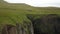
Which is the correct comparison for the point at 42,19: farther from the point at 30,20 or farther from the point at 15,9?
the point at 15,9

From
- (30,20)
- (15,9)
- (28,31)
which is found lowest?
(28,31)

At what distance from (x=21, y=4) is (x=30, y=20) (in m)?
0.24

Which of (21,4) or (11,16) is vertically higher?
(21,4)

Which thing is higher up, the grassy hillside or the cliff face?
the grassy hillside

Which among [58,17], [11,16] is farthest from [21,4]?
[58,17]

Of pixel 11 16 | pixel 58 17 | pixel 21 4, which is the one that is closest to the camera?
pixel 21 4

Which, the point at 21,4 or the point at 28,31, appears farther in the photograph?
the point at 28,31

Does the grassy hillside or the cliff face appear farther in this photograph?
the cliff face

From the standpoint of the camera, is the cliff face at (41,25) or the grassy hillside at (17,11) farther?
the cliff face at (41,25)

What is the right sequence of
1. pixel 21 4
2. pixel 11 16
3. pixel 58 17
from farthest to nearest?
pixel 58 17 < pixel 11 16 < pixel 21 4

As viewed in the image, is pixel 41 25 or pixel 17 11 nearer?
pixel 17 11

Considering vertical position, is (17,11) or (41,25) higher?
(17,11)

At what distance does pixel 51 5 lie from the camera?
1.38 metres

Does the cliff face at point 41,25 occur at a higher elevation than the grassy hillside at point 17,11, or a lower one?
lower
